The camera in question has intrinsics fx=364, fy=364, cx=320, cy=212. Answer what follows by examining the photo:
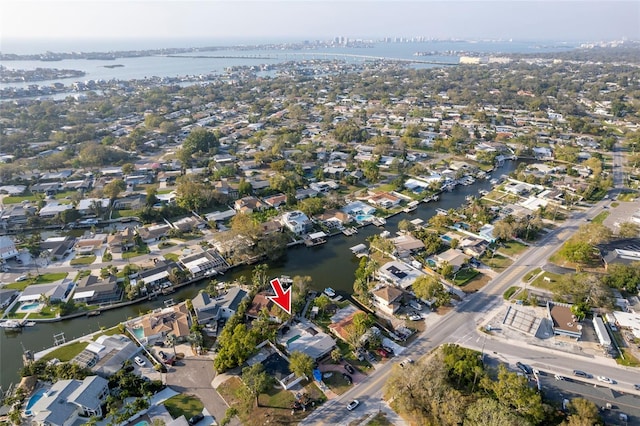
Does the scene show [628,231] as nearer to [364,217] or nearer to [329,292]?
[364,217]

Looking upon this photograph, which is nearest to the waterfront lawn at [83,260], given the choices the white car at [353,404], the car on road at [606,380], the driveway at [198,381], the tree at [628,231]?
the driveway at [198,381]

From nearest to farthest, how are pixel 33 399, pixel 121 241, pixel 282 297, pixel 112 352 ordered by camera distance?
pixel 33 399, pixel 112 352, pixel 282 297, pixel 121 241

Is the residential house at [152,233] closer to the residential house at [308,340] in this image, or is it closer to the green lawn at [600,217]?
the residential house at [308,340]

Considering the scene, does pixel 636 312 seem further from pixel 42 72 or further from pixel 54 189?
pixel 42 72

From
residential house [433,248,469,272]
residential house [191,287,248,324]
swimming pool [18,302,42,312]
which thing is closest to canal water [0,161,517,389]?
swimming pool [18,302,42,312]

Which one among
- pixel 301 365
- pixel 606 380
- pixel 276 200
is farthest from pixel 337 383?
pixel 276 200

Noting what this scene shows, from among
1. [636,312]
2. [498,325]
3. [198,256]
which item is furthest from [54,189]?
[636,312]
